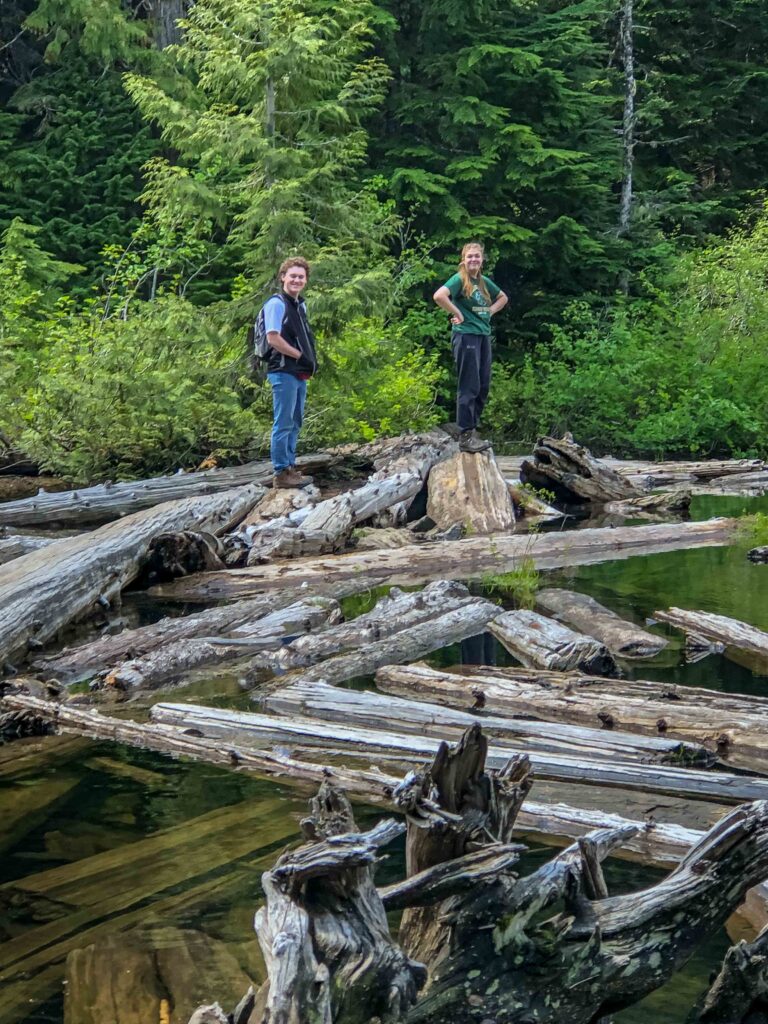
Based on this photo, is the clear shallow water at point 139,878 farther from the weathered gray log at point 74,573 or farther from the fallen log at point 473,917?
the weathered gray log at point 74,573

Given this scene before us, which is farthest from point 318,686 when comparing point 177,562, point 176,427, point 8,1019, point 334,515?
point 176,427

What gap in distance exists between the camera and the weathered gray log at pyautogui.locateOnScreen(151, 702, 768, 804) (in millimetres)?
5629

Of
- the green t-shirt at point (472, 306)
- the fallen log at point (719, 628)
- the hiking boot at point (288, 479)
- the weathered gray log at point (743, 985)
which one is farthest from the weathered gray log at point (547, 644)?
the green t-shirt at point (472, 306)

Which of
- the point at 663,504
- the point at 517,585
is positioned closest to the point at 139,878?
the point at 517,585

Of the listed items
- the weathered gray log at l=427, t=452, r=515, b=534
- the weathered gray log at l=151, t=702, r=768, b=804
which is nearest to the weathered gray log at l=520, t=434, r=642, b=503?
the weathered gray log at l=427, t=452, r=515, b=534

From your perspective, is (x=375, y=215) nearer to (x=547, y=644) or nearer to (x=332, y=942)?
(x=547, y=644)

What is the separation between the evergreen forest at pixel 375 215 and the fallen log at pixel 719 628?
28.5 feet

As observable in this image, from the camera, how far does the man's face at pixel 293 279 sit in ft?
40.8

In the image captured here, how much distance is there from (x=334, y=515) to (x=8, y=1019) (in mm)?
8653

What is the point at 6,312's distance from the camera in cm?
1947

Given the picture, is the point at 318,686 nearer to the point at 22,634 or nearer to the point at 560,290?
the point at 22,634

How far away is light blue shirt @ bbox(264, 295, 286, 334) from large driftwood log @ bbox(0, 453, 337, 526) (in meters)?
2.06

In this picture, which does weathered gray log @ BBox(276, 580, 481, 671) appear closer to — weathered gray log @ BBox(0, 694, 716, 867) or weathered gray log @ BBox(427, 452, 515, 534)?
weathered gray log @ BBox(0, 694, 716, 867)

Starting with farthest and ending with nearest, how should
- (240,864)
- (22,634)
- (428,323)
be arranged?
(428,323)
(22,634)
(240,864)
